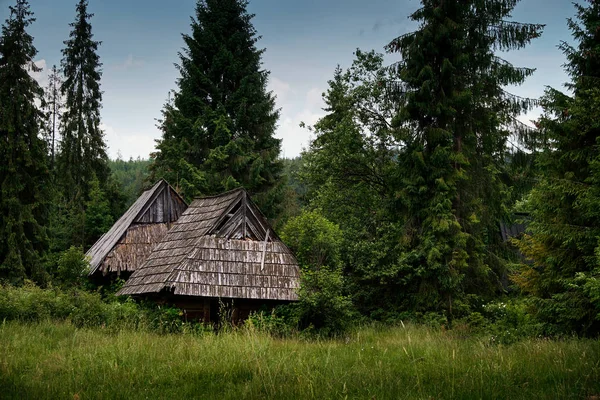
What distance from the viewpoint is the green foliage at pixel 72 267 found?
72.3ft

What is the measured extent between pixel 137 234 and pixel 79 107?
1863 centimetres

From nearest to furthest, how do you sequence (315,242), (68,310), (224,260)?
(68,310), (224,260), (315,242)

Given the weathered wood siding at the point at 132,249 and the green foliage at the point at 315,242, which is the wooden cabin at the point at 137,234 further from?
the green foliage at the point at 315,242

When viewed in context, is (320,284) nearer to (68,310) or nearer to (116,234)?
(68,310)

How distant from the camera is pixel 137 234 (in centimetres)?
2573

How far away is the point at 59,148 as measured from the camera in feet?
142

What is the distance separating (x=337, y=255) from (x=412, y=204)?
2.94 meters

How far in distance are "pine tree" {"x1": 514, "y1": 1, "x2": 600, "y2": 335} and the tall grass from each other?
280 cm

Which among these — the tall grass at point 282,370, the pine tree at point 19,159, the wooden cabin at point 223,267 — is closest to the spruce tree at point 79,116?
the pine tree at point 19,159

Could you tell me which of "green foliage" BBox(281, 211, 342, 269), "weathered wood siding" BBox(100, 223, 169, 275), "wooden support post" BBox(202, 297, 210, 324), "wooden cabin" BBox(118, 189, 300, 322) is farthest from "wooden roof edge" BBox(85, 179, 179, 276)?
"green foliage" BBox(281, 211, 342, 269)

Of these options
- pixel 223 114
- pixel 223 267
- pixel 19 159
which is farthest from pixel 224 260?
pixel 223 114

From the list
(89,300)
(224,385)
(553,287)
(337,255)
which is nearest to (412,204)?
(337,255)

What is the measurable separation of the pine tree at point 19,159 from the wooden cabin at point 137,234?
3.28 meters

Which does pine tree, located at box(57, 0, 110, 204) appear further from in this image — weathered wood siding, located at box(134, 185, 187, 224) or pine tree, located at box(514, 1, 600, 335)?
pine tree, located at box(514, 1, 600, 335)
